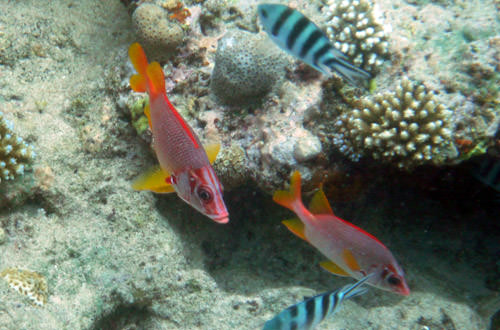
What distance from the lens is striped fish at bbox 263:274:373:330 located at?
269 cm

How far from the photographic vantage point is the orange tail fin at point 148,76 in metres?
2.41

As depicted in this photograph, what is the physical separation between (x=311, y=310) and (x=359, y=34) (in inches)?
132

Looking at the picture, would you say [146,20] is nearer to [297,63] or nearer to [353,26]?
[297,63]

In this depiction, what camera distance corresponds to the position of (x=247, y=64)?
395 centimetres

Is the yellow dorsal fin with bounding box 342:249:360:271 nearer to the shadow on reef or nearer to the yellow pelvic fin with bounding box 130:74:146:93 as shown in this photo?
the yellow pelvic fin with bounding box 130:74:146:93

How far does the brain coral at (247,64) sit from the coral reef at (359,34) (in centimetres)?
83

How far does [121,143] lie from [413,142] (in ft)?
12.1

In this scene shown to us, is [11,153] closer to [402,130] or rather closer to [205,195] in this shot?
[205,195]

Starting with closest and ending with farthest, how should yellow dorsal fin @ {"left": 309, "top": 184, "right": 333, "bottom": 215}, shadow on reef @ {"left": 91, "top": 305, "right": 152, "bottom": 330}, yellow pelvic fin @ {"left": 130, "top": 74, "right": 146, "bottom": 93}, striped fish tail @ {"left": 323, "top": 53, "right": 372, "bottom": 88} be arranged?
yellow pelvic fin @ {"left": 130, "top": 74, "right": 146, "bottom": 93}, striped fish tail @ {"left": 323, "top": 53, "right": 372, "bottom": 88}, yellow dorsal fin @ {"left": 309, "top": 184, "right": 333, "bottom": 215}, shadow on reef @ {"left": 91, "top": 305, "right": 152, "bottom": 330}

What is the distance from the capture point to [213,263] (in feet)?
14.5

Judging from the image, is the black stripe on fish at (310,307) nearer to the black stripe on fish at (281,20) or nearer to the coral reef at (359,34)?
the black stripe on fish at (281,20)

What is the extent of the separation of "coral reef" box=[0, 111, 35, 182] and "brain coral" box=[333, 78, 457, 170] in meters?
3.58

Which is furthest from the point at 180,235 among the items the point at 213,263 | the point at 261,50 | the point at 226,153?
the point at 261,50

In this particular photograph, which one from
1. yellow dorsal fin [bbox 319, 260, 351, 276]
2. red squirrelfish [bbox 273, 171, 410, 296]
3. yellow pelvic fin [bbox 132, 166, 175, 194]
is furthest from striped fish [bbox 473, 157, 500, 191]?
yellow pelvic fin [bbox 132, 166, 175, 194]
